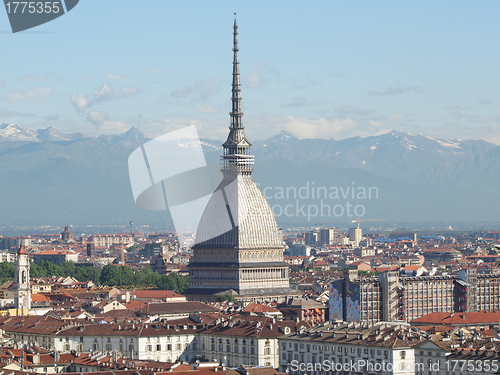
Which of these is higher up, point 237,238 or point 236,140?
point 236,140

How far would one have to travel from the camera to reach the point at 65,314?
88812mm

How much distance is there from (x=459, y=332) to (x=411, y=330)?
4.15m

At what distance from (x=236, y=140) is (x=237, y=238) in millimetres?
10171

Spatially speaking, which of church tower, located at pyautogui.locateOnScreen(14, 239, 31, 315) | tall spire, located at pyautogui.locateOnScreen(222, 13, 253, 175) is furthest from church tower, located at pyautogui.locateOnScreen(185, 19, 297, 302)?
church tower, located at pyautogui.locateOnScreen(14, 239, 31, 315)

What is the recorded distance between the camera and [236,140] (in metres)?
124

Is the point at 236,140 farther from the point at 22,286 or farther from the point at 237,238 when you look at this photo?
the point at 22,286

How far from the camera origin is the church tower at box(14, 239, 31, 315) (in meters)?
101

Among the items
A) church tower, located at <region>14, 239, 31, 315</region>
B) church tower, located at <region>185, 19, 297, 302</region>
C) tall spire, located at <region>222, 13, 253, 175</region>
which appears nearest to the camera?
church tower, located at <region>14, 239, 31, 315</region>

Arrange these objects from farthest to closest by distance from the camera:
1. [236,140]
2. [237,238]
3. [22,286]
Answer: [236,140] → [237,238] → [22,286]

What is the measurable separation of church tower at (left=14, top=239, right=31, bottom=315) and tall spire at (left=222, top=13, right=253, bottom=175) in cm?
2646

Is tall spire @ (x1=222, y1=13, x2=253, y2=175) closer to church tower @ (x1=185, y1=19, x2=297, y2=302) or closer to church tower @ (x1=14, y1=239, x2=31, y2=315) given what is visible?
church tower @ (x1=185, y1=19, x2=297, y2=302)

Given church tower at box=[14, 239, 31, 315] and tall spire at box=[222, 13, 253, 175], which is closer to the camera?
church tower at box=[14, 239, 31, 315]

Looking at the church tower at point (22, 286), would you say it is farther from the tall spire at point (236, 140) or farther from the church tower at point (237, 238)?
the tall spire at point (236, 140)

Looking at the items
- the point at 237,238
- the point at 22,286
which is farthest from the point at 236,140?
the point at 22,286
